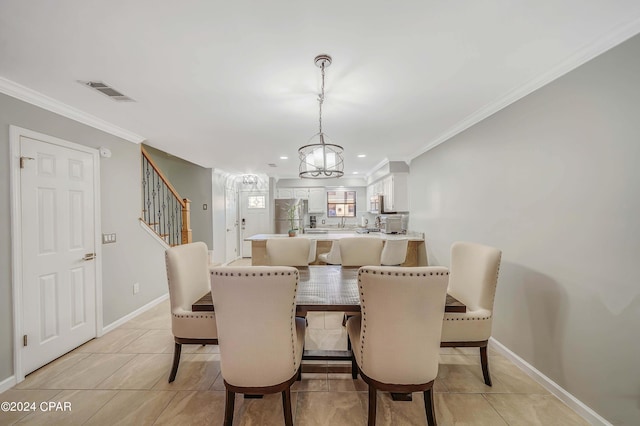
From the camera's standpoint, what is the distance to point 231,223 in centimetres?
683

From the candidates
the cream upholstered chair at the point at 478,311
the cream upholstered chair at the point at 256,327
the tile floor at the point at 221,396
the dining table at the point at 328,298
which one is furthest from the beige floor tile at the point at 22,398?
the cream upholstered chair at the point at 478,311

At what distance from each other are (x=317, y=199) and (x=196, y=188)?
3.18 m

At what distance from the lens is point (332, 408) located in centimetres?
A: 177

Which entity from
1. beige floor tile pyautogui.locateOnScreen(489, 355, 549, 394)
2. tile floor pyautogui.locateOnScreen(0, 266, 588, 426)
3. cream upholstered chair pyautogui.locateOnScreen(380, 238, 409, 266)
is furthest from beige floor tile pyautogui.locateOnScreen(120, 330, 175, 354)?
beige floor tile pyautogui.locateOnScreen(489, 355, 549, 394)

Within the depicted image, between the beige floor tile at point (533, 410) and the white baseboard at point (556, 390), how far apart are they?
33 mm

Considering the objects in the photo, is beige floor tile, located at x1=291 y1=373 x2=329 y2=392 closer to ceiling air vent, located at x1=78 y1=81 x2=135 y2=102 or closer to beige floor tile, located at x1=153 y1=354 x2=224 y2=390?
beige floor tile, located at x1=153 y1=354 x2=224 y2=390

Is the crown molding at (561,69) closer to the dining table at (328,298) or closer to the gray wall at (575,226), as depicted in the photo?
the gray wall at (575,226)

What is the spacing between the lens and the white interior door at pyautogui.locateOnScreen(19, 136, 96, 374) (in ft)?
6.98

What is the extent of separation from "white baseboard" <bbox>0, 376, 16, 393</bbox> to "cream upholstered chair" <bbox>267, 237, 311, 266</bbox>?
2205 mm

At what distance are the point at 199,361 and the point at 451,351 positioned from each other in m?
2.45

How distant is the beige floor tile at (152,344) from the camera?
250cm

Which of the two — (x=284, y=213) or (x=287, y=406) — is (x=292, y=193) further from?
(x=287, y=406)

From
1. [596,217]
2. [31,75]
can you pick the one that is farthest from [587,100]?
[31,75]

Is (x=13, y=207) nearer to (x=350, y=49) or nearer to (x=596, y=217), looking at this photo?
(x=350, y=49)
